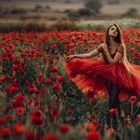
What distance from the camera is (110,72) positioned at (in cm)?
452

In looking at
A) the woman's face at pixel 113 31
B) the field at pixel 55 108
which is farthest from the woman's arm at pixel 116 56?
the field at pixel 55 108

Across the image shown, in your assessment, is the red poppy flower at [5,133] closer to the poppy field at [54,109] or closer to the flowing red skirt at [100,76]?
the poppy field at [54,109]

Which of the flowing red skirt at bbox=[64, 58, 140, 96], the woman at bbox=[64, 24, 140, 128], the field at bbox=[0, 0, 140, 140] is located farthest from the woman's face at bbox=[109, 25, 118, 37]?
the field at bbox=[0, 0, 140, 140]

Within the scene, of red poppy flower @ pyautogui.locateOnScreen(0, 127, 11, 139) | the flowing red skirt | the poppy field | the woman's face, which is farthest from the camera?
the woman's face

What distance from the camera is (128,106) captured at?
4.97 m

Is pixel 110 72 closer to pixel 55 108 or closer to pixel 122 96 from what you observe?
pixel 122 96

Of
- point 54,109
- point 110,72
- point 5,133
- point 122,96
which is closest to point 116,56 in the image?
point 110,72

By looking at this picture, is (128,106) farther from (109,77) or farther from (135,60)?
(135,60)

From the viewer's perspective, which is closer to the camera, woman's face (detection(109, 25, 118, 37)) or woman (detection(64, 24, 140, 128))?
woman (detection(64, 24, 140, 128))

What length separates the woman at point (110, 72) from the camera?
4.55 metres

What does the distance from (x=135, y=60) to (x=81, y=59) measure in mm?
2216

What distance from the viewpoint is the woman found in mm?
4555

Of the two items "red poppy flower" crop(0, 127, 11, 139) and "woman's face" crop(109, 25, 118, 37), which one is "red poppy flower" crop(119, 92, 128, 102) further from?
"red poppy flower" crop(0, 127, 11, 139)

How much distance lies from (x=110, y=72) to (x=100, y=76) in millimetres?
129
